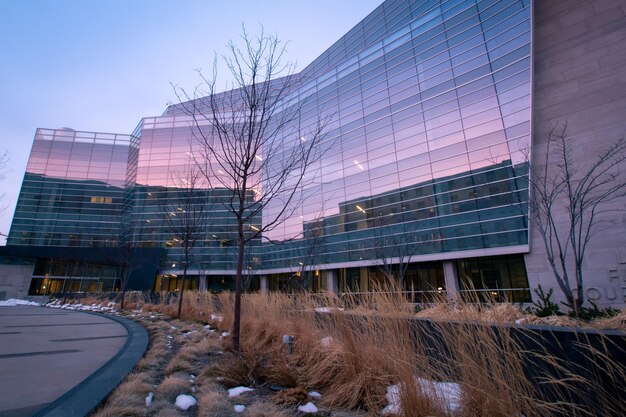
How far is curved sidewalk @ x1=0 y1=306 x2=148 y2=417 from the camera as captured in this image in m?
2.68

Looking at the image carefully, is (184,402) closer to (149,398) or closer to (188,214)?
(149,398)

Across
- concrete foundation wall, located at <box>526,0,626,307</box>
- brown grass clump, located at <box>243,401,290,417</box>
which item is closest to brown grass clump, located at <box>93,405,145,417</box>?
brown grass clump, located at <box>243,401,290,417</box>

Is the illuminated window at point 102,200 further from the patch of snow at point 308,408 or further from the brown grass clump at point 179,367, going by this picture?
the patch of snow at point 308,408

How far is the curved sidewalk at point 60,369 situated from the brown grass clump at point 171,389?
47cm

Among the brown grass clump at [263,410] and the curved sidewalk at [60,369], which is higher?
the curved sidewalk at [60,369]

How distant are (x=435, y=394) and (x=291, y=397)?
1413mm

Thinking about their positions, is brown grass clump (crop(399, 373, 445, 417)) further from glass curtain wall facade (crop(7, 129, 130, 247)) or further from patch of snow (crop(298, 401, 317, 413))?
glass curtain wall facade (crop(7, 129, 130, 247))

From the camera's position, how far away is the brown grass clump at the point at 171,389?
3.11 m

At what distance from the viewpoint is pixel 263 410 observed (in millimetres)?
2699

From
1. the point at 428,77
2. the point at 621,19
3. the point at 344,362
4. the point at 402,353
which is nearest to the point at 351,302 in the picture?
the point at 344,362

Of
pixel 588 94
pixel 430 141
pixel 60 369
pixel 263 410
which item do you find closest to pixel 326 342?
pixel 263 410

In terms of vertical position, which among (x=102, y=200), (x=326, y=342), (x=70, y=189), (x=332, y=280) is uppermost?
(x=70, y=189)

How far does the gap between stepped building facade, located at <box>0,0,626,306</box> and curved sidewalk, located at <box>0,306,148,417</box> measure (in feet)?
15.8

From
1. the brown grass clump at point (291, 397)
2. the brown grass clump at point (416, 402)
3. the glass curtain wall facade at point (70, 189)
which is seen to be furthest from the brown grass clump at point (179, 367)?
the glass curtain wall facade at point (70, 189)
